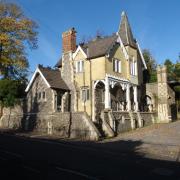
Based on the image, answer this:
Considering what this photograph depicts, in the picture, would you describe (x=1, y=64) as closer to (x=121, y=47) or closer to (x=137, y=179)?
(x=121, y=47)

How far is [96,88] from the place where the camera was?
3519 centimetres

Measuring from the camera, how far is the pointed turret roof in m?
38.7

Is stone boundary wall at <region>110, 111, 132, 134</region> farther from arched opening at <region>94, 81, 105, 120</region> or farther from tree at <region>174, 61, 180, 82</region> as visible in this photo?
tree at <region>174, 61, 180, 82</region>

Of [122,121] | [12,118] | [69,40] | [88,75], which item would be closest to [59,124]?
[122,121]

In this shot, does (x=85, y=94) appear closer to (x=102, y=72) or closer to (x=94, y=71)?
(x=94, y=71)

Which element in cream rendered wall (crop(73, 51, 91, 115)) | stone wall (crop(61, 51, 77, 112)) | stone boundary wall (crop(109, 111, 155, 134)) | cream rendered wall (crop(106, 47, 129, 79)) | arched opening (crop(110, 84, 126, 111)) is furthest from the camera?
arched opening (crop(110, 84, 126, 111))

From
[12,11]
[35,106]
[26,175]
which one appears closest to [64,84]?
[35,106]

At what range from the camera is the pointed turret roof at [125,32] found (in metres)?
38.7

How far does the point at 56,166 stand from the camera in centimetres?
1286

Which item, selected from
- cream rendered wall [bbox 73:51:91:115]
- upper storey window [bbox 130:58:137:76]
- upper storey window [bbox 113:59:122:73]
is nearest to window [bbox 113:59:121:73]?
upper storey window [bbox 113:59:122:73]

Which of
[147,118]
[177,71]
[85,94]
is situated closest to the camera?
[85,94]

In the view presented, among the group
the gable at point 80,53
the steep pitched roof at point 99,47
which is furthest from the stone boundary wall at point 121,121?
the gable at point 80,53

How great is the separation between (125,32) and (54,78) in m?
11.1

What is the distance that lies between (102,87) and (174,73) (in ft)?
65.1
